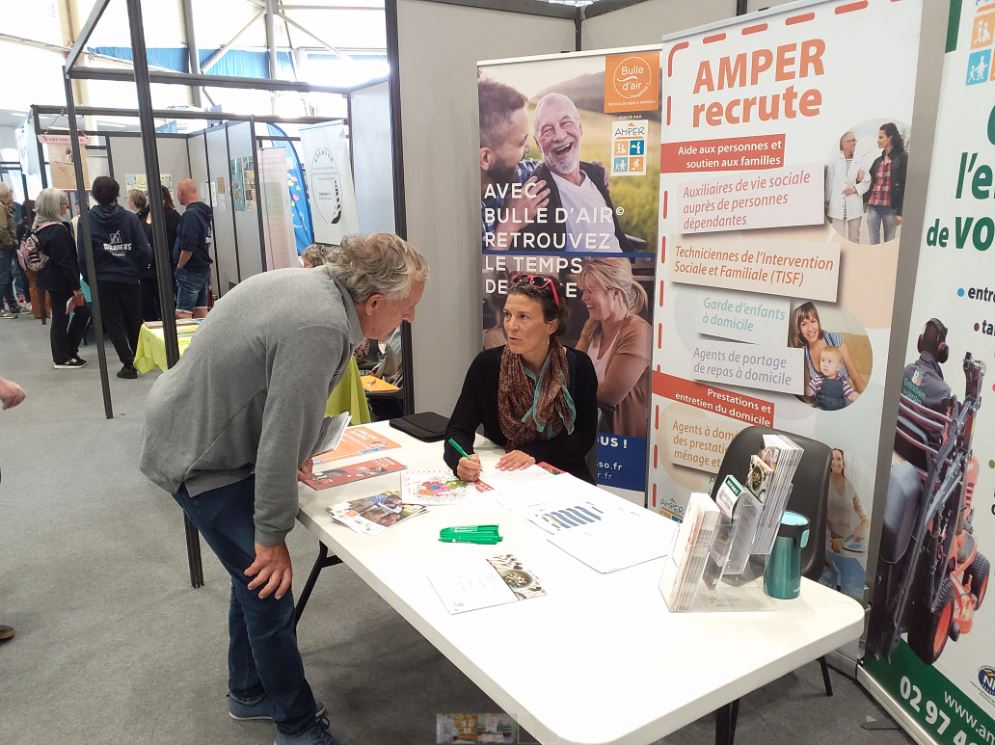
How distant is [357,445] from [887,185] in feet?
5.41

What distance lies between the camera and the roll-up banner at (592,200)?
9.11ft

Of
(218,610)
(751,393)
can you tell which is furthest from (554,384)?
(218,610)

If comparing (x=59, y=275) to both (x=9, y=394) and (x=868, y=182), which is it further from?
(x=868, y=182)

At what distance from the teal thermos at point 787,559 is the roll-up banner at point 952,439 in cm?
69

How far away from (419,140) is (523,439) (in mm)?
1599

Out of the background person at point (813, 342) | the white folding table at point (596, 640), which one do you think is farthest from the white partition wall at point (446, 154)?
the white folding table at point (596, 640)

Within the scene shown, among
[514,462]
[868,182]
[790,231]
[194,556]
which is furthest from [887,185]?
[194,556]

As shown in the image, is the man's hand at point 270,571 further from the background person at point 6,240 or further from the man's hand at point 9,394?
the background person at point 6,240

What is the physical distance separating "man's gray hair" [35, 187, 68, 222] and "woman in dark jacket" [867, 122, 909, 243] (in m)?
6.52

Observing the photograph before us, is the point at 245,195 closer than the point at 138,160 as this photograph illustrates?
Yes

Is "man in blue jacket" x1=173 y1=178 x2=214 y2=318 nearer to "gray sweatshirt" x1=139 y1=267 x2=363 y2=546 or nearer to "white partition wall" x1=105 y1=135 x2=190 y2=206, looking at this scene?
"white partition wall" x1=105 y1=135 x2=190 y2=206

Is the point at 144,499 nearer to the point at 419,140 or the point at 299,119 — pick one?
the point at 419,140

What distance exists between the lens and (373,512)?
1.69 metres

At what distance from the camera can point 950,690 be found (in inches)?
71.6
